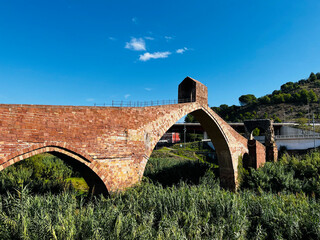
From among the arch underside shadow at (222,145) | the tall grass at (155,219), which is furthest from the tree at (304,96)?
the tall grass at (155,219)

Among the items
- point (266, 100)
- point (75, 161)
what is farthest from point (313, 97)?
point (75, 161)

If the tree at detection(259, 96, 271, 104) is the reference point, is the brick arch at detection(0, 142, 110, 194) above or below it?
below

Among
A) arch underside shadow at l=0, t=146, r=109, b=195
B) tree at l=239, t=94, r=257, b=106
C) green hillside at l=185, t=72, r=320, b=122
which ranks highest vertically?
tree at l=239, t=94, r=257, b=106

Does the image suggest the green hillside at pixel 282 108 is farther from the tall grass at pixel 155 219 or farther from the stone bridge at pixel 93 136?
the stone bridge at pixel 93 136

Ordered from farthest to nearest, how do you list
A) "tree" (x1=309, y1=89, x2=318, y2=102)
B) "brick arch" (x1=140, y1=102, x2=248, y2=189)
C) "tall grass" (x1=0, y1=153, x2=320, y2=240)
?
"tree" (x1=309, y1=89, x2=318, y2=102)
"brick arch" (x1=140, y1=102, x2=248, y2=189)
"tall grass" (x1=0, y1=153, x2=320, y2=240)

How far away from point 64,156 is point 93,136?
1.27 metres

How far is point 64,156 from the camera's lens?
7480 mm

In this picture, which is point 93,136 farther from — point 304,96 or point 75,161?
Answer: point 304,96

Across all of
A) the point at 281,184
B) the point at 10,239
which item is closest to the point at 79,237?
the point at 10,239

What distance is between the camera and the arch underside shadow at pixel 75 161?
6.40m

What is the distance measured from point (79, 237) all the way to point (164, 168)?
15495 millimetres

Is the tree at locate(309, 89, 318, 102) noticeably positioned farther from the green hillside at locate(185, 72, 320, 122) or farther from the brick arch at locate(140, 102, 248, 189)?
the brick arch at locate(140, 102, 248, 189)

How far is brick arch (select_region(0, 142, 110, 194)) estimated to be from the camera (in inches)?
244

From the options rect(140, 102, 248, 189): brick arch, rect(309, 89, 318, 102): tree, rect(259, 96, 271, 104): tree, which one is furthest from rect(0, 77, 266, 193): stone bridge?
rect(259, 96, 271, 104): tree
